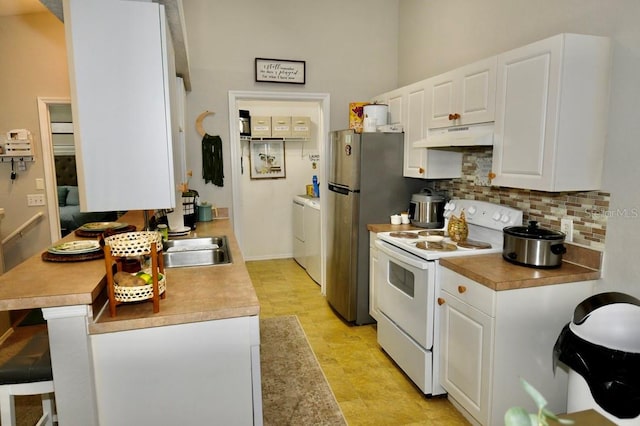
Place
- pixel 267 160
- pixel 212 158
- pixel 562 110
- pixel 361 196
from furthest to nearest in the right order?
pixel 267 160, pixel 212 158, pixel 361 196, pixel 562 110

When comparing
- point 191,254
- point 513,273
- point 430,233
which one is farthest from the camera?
point 430,233

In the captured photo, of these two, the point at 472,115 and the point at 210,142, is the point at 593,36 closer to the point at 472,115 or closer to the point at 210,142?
the point at 472,115

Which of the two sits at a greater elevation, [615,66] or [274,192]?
[615,66]

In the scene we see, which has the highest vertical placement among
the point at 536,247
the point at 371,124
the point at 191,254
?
the point at 371,124

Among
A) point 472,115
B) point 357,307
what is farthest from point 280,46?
point 357,307

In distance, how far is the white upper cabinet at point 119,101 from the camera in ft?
4.90

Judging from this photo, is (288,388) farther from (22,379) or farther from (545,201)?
(545,201)

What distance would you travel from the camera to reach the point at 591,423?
2.91 ft

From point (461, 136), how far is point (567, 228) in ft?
2.68

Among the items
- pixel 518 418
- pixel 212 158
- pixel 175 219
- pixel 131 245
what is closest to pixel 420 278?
pixel 131 245

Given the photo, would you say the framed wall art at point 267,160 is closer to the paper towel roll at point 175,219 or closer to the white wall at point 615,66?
the paper towel roll at point 175,219

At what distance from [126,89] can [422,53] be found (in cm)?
288

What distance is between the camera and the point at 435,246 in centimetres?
259

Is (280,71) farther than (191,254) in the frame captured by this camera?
Yes
